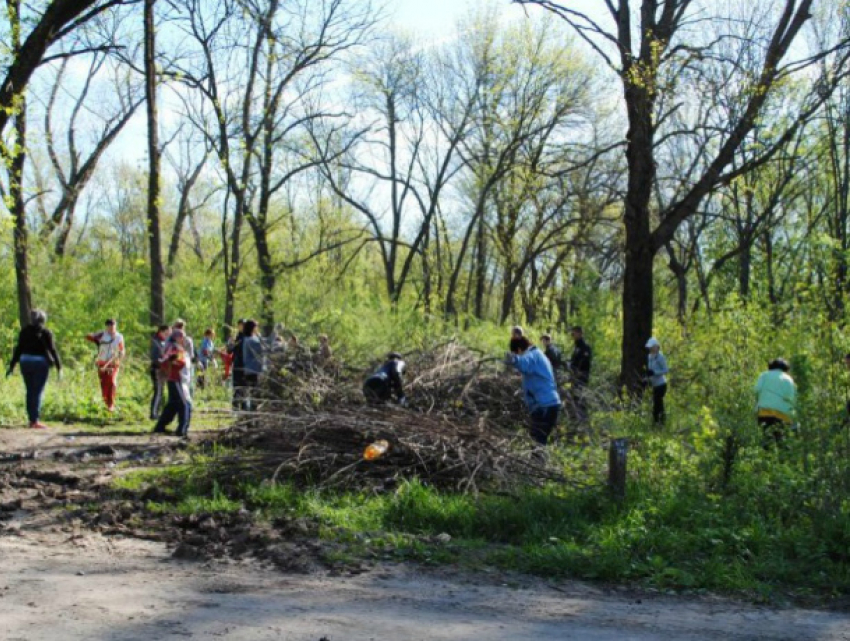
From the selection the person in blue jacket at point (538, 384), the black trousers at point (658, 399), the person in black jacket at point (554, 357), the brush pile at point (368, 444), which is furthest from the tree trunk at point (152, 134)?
the black trousers at point (658, 399)

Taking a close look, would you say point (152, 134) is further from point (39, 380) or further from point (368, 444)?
point (368, 444)

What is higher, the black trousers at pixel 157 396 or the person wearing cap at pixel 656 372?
the person wearing cap at pixel 656 372

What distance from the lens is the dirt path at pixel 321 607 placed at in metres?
5.39

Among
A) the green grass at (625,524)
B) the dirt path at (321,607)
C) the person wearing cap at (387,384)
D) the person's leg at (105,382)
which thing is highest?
the person wearing cap at (387,384)

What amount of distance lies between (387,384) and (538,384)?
2.06 m

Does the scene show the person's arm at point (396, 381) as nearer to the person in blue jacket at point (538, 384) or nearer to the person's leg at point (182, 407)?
the person in blue jacket at point (538, 384)

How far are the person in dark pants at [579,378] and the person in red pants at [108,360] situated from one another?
8.44m

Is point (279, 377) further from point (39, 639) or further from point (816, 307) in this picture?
point (39, 639)

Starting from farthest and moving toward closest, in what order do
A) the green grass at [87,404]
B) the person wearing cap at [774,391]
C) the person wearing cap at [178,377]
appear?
the green grass at [87,404], the person wearing cap at [178,377], the person wearing cap at [774,391]

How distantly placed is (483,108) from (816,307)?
2658 cm

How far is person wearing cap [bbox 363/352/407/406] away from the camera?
12.1 meters

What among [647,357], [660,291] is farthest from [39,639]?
[660,291]

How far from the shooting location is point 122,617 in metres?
5.52

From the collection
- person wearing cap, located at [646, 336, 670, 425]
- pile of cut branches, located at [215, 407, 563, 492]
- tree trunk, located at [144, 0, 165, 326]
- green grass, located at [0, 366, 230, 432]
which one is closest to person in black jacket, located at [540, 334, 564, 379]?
person wearing cap, located at [646, 336, 670, 425]
